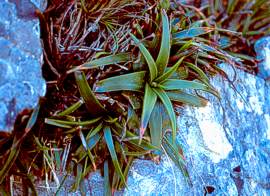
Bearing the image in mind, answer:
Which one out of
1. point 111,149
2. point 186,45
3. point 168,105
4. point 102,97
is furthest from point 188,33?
point 111,149

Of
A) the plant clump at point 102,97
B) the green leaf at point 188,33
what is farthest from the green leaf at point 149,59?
the green leaf at point 188,33

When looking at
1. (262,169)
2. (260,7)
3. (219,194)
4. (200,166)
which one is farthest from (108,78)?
(260,7)

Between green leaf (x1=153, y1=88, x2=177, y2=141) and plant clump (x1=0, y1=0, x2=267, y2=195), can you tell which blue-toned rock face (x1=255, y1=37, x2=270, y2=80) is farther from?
green leaf (x1=153, y1=88, x2=177, y2=141)

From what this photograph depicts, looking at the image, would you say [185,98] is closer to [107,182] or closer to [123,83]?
[123,83]

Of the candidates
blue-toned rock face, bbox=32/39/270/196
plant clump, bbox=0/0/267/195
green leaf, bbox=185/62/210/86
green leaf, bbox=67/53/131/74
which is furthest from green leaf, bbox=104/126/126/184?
green leaf, bbox=185/62/210/86

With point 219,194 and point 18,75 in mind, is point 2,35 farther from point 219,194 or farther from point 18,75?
point 219,194

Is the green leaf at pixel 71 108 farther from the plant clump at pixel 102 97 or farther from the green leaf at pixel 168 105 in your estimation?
the green leaf at pixel 168 105
